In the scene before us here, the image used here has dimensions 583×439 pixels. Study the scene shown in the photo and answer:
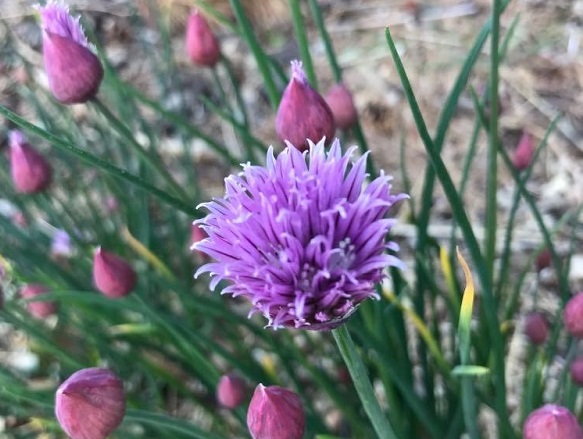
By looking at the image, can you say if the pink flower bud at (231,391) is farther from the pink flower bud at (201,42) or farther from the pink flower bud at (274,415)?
the pink flower bud at (201,42)

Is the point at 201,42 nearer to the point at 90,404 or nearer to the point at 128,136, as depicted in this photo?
the point at 128,136

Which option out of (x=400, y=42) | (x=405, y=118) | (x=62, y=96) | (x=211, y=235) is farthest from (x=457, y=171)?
(x=211, y=235)

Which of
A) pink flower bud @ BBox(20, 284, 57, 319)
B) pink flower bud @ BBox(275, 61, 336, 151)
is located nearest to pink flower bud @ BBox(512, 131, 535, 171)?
pink flower bud @ BBox(275, 61, 336, 151)

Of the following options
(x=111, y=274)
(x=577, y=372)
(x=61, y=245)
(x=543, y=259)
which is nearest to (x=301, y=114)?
(x=111, y=274)

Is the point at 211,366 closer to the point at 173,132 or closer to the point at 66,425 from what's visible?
the point at 66,425

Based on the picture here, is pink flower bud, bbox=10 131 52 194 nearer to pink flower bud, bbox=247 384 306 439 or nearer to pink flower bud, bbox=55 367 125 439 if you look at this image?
pink flower bud, bbox=55 367 125 439
